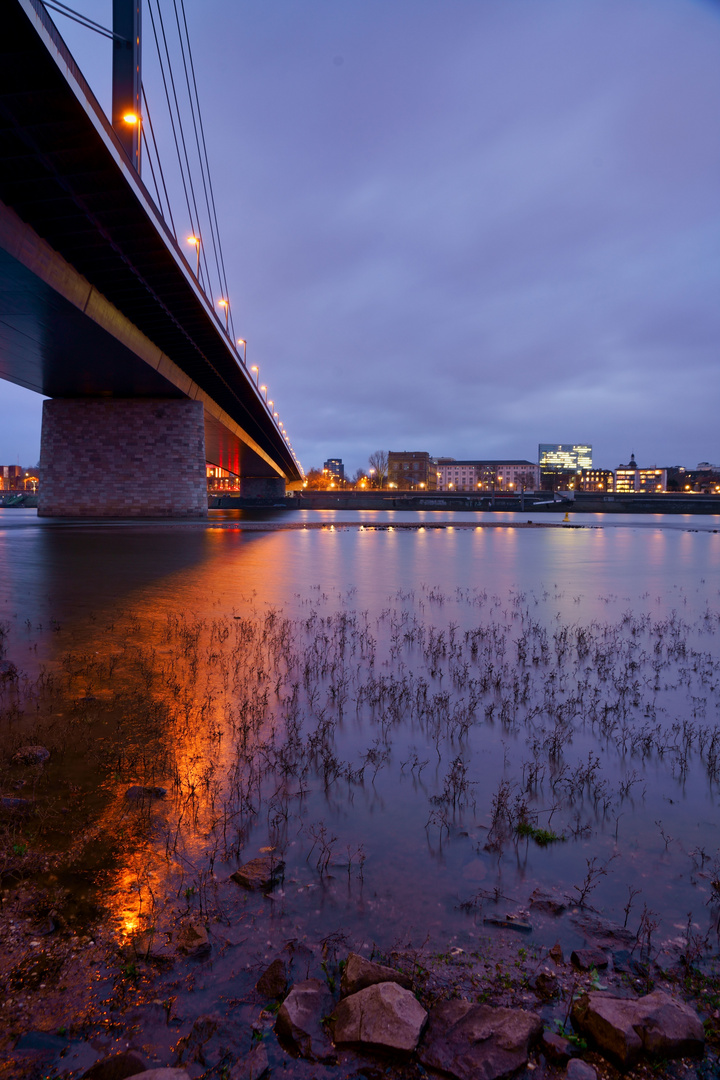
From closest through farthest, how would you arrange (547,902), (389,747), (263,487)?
(547,902) → (389,747) → (263,487)

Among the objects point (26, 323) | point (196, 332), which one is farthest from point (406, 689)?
point (196, 332)

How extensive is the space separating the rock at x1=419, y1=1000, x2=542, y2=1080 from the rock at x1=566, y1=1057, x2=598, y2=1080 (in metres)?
0.16

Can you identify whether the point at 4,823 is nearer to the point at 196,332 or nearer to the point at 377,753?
the point at 377,753

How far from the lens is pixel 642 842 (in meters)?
3.95

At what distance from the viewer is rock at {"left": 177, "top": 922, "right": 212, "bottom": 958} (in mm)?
2816

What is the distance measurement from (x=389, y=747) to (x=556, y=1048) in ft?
10.4

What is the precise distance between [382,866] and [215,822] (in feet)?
4.12

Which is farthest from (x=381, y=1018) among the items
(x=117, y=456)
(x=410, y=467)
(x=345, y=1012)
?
(x=410, y=467)

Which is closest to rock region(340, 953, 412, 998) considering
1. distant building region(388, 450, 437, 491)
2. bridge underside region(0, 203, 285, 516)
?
bridge underside region(0, 203, 285, 516)

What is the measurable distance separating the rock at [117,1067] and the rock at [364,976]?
0.89m

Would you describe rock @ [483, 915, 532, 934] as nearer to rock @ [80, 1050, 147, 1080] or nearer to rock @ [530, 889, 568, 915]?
rock @ [530, 889, 568, 915]

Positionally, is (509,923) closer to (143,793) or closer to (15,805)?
(143,793)

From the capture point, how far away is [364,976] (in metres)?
2.60

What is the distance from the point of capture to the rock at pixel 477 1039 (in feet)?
7.36
